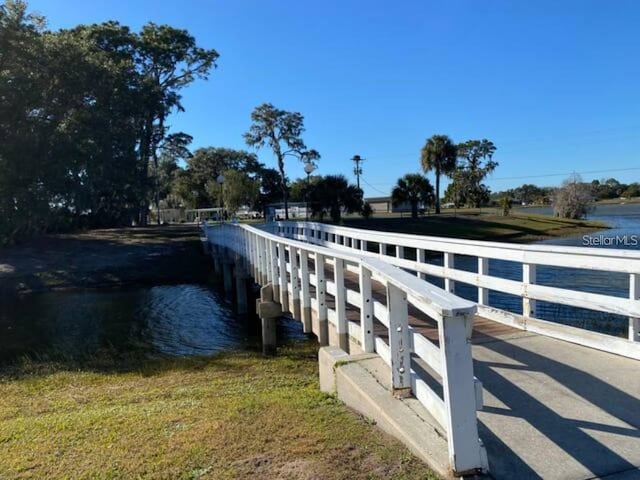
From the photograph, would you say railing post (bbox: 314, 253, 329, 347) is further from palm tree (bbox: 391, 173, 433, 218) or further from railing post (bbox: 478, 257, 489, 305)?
palm tree (bbox: 391, 173, 433, 218)

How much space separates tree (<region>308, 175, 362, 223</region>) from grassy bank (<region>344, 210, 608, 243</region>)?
1699 mm

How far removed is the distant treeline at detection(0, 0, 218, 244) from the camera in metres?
24.7

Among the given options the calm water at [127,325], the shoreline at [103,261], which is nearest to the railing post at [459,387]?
the calm water at [127,325]

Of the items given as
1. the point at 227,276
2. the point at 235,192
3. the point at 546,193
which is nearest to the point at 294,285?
the point at 227,276

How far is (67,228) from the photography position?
3794 centimetres

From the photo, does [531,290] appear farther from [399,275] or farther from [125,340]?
[125,340]

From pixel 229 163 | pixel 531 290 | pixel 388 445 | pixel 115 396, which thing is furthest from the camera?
pixel 229 163

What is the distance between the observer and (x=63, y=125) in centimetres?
2681

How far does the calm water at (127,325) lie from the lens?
12.0 m

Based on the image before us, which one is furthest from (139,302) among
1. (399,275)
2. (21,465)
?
(399,275)

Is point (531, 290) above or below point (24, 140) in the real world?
below

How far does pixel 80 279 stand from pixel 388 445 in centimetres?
2528

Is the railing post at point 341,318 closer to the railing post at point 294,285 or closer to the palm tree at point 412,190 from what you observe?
the railing post at point 294,285

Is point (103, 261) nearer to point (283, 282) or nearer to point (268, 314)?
point (268, 314)
